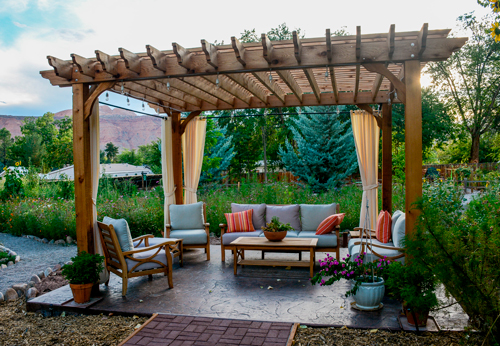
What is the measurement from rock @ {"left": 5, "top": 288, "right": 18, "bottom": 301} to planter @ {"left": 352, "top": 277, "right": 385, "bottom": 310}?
4.32 meters

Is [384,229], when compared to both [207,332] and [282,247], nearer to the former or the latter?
[282,247]

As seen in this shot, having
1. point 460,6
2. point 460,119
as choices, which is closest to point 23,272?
point 460,6

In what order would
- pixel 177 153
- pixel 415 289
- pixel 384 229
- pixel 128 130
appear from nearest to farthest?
→ pixel 415 289, pixel 384 229, pixel 177 153, pixel 128 130

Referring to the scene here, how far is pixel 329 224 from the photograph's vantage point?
6.12 m

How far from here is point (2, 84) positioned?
33.0 m

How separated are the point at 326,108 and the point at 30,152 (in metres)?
23.4

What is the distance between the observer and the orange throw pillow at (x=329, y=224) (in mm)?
6094

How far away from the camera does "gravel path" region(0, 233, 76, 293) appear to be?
5418 millimetres

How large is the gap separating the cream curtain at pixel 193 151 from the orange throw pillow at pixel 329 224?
280 centimetres

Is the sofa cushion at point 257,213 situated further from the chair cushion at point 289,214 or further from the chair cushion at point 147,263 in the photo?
the chair cushion at point 147,263

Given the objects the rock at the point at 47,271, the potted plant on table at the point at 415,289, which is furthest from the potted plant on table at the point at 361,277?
the rock at the point at 47,271

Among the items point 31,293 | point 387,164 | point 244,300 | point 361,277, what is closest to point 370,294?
point 361,277

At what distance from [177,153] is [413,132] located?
193 inches

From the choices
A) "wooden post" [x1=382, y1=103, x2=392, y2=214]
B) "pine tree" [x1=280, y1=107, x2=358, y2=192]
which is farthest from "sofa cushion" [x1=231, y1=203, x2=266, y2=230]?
"pine tree" [x1=280, y1=107, x2=358, y2=192]
